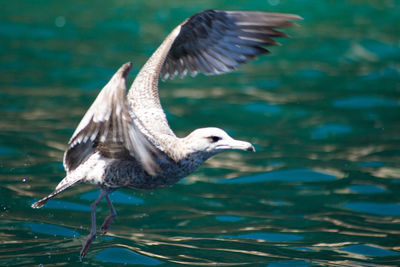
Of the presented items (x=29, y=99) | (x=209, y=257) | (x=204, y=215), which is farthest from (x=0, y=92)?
(x=209, y=257)

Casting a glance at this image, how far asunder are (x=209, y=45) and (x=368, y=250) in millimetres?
2789

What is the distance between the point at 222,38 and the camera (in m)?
7.66

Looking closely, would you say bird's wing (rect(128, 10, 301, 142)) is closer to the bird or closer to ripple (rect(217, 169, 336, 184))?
the bird

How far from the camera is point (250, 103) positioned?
12305 millimetres

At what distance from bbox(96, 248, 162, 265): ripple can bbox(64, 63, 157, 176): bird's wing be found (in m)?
1.34

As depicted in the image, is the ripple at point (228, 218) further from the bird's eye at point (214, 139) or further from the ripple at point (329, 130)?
the ripple at point (329, 130)

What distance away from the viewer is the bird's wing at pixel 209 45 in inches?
282

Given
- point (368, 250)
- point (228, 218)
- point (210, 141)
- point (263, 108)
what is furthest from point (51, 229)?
point (263, 108)

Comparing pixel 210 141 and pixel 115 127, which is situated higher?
pixel 115 127

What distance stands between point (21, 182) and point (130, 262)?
7.79 ft

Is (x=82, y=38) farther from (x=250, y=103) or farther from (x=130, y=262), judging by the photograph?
(x=130, y=262)

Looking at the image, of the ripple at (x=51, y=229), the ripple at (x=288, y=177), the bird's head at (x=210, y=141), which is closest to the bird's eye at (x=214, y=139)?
the bird's head at (x=210, y=141)

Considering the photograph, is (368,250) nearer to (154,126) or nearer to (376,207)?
(376,207)

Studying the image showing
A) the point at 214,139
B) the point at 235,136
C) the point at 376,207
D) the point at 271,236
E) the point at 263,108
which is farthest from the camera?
the point at 263,108
